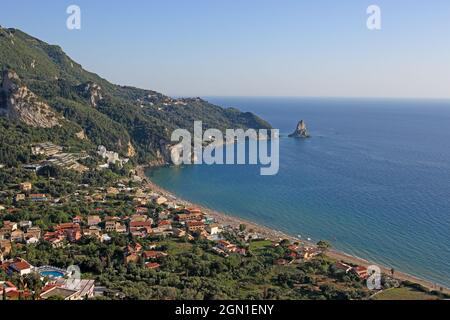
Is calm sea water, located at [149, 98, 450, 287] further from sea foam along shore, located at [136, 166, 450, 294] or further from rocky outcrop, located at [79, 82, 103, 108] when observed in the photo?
rocky outcrop, located at [79, 82, 103, 108]

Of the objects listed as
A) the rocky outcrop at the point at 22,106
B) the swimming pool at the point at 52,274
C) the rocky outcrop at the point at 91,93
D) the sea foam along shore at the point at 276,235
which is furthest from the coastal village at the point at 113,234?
the rocky outcrop at the point at 91,93

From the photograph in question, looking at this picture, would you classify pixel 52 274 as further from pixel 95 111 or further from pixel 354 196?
pixel 95 111

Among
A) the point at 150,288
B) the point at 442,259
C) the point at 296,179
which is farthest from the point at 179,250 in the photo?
the point at 296,179

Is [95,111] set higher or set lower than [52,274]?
higher

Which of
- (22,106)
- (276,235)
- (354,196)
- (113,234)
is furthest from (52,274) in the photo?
(22,106)

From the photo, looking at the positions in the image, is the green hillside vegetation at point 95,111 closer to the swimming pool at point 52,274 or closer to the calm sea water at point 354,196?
the calm sea water at point 354,196

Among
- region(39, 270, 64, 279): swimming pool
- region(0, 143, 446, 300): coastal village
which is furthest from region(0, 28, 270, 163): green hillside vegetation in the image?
region(39, 270, 64, 279): swimming pool

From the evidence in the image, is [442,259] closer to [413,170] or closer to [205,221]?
[205,221]
